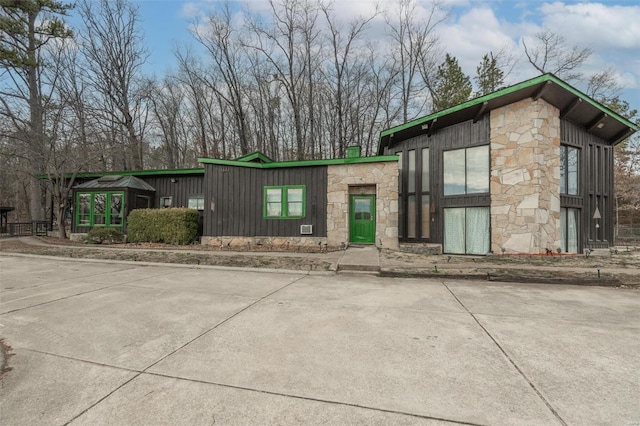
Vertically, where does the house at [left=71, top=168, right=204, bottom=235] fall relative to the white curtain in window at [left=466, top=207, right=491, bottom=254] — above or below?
above

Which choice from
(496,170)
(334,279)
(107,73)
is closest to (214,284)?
(334,279)

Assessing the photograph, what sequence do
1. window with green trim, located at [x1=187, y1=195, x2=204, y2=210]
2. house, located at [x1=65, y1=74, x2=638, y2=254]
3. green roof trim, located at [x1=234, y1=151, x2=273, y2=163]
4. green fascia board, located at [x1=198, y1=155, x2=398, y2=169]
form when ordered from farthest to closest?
window with green trim, located at [x1=187, y1=195, x2=204, y2=210], green roof trim, located at [x1=234, y1=151, x2=273, y2=163], green fascia board, located at [x1=198, y1=155, x2=398, y2=169], house, located at [x1=65, y1=74, x2=638, y2=254]

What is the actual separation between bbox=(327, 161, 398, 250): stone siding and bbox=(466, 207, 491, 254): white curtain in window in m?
2.83

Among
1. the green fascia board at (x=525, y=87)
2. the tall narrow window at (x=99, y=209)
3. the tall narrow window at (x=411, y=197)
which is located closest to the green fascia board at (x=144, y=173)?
the tall narrow window at (x=99, y=209)

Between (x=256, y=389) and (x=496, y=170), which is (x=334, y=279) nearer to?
(x=256, y=389)

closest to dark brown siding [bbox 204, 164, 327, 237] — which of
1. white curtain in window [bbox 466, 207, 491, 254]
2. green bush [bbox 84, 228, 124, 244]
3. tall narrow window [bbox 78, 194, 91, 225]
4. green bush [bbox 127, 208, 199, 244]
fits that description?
green bush [bbox 127, 208, 199, 244]

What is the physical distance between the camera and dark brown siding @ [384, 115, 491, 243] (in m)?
11.3

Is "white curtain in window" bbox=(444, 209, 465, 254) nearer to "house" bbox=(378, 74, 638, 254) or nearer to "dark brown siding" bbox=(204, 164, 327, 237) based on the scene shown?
"house" bbox=(378, 74, 638, 254)

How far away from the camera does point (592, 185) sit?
11.9 meters

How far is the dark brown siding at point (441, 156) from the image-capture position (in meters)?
11.3

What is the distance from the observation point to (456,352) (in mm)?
3086

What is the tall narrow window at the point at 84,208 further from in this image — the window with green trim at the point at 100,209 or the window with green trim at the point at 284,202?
the window with green trim at the point at 284,202

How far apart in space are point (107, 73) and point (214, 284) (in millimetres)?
26807

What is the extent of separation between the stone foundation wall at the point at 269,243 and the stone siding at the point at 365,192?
0.53 metres
